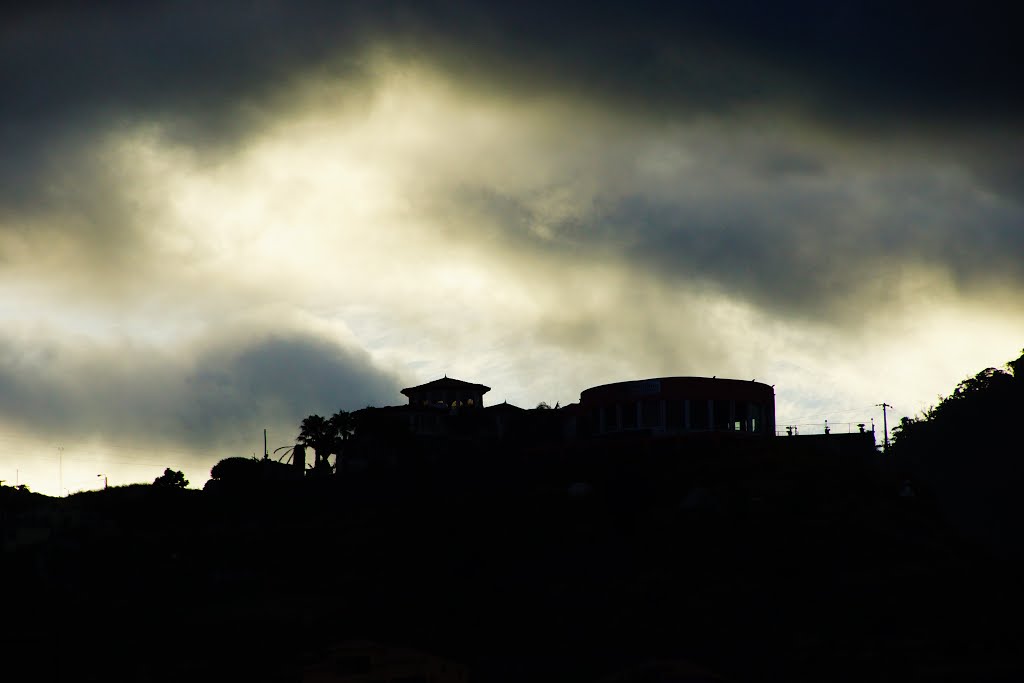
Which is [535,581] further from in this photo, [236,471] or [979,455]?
[979,455]

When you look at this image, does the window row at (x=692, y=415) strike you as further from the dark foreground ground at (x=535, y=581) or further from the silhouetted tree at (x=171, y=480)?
the silhouetted tree at (x=171, y=480)

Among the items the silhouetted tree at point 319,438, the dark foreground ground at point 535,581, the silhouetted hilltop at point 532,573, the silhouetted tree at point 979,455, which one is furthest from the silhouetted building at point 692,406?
the silhouetted tree at point 979,455

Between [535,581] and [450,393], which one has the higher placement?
[450,393]

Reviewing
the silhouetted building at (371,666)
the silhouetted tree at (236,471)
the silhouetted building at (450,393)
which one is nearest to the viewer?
the silhouetted building at (371,666)

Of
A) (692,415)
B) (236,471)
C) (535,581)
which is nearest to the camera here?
(535,581)

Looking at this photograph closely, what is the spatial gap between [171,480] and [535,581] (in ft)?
146

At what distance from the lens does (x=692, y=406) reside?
9450cm

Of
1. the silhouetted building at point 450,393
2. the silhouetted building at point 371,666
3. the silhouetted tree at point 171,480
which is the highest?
the silhouetted building at point 450,393

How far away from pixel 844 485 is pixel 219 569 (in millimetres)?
46646

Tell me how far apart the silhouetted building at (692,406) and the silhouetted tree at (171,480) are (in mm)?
40014

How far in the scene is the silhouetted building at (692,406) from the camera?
94.4m

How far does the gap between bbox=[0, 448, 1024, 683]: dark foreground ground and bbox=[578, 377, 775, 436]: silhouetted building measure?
9.28 meters

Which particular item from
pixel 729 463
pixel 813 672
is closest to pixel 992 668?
pixel 813 672

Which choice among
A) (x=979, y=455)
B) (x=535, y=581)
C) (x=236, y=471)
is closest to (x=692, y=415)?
(x=535, y=581)
